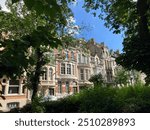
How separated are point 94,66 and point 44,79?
1914 cm

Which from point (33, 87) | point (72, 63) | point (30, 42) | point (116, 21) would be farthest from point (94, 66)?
point (30, 42)

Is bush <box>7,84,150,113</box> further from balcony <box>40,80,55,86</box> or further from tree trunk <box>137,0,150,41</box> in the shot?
balcony <box>40,80,55,86</box>

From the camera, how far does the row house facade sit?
38438 mm

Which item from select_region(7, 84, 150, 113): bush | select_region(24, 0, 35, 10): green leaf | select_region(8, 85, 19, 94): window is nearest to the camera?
select_region(24, 0, 35, 10): green leaf

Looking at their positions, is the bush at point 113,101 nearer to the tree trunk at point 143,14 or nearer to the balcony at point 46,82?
the tree trunk at point 143,14

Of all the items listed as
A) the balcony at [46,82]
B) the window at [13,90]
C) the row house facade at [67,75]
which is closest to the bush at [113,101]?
the row house facade at [67,75]

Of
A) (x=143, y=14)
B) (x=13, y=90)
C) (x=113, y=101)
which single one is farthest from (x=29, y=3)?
(x=13, y=90)

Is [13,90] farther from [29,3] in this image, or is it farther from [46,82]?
[29,3]

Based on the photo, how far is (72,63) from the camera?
52.7m

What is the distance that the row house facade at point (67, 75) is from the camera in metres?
38.4

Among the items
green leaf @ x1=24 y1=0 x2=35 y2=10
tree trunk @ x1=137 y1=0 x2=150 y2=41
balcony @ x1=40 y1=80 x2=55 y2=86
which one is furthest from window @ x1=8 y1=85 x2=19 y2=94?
green leaf @ x1=24 y1=0 x2=35 y2=10

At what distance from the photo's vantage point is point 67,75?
50062 millimetres

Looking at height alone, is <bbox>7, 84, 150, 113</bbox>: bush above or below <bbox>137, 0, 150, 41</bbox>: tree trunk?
below

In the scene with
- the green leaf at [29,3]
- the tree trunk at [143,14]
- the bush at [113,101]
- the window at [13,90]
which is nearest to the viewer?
the green leaf at [29,3]
